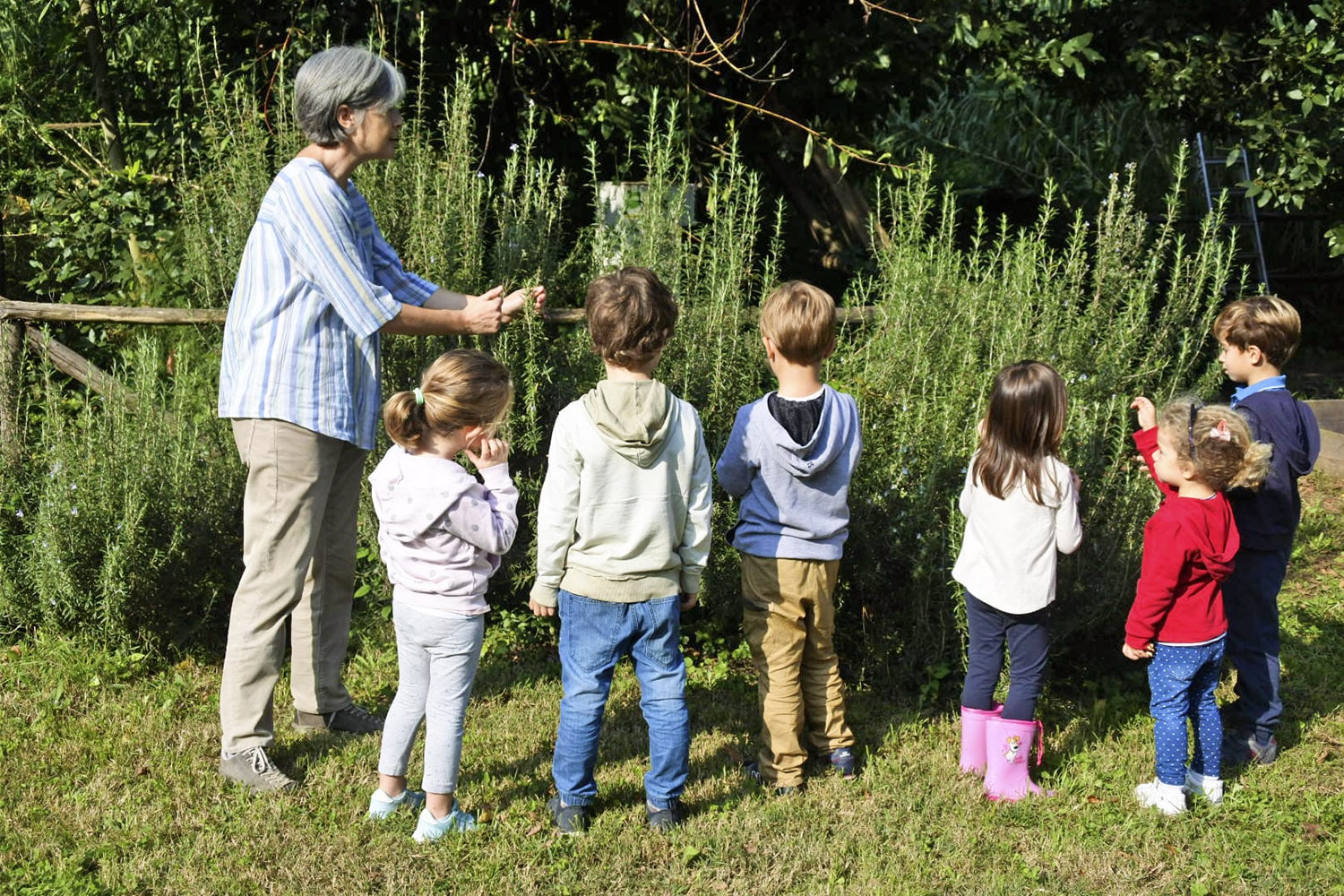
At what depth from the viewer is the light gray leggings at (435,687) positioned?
11.3 ft

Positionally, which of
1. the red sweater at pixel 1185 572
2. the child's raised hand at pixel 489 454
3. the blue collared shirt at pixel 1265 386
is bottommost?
the red sweater at pixel 1185 572

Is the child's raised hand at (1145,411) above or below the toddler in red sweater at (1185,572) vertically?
above

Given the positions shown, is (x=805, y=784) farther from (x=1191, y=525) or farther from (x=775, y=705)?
(x=1191, y=525)

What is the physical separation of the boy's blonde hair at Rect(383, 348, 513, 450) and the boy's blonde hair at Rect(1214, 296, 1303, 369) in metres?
2.53

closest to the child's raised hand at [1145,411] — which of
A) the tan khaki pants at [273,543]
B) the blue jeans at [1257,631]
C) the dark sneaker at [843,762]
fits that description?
the blue jeans at [1257,631]

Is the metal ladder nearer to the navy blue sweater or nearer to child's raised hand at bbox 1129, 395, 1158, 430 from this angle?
the navy blue sweater

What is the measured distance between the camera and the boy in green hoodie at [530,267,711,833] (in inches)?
134

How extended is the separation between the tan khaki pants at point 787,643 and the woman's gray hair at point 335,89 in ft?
5.92

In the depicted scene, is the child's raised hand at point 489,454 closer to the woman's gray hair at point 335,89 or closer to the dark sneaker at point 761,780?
the woman's gray hair at point 335,89

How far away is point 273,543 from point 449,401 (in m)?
0.79

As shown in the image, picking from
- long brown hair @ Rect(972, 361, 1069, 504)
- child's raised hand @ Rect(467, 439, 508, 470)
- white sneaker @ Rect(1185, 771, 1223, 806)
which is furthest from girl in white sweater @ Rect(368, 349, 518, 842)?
white sneaker @ Rect(1185, 771, 1223, 806)

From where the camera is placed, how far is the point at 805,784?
3980 millimetres

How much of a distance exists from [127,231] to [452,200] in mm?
2248

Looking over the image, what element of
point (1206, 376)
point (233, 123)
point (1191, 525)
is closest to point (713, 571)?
point (1191, 525)
